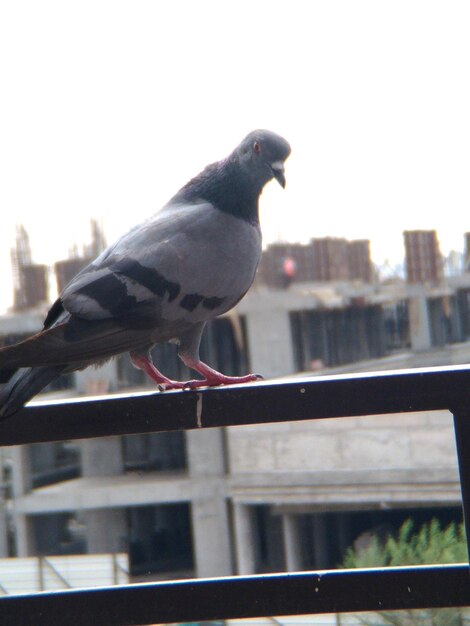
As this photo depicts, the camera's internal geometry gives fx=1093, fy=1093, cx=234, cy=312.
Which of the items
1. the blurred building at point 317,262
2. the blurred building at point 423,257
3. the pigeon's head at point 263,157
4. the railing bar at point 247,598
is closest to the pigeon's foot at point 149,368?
the pigeon's head at point 263,157

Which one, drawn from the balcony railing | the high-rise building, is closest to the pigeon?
the balcony railing

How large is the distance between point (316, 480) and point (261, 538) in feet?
9.27

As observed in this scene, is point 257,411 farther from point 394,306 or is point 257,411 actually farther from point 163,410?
Result: point 394,306

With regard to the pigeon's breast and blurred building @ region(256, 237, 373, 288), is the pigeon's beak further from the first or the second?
blurred building @ region(256, 237, 373, 288)

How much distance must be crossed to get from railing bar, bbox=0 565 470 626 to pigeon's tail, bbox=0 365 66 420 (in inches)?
14.8

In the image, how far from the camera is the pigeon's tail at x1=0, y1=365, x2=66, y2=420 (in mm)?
2066

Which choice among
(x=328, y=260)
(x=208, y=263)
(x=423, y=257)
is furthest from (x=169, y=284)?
(x=328, y=260)

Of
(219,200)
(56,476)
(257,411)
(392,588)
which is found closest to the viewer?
(392,588)

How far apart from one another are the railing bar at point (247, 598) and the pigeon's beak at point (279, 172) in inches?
67.6

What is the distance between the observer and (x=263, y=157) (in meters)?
3.33

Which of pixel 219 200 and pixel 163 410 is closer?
pixel 163 410

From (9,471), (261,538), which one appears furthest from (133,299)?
(9,471)

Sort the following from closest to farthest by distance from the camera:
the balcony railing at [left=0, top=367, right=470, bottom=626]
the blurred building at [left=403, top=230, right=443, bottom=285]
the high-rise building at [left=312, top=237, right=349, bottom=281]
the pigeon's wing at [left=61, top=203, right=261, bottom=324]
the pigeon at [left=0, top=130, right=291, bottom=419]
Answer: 1. the balcony railing at [left=0, top=367, right=470, bottom=626]
2. the pigeon at [left=0, top=130, right=291, bottom=419]
3. the pigeon's wing at [left=61, top=203, right=261, bottom=324]
4. the blurred building at [left=403, top=230, right=443, bottom=285]
5. the high-rise building at [left=312, top=237, right=349, bottom=281]

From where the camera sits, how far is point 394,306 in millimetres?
28859
